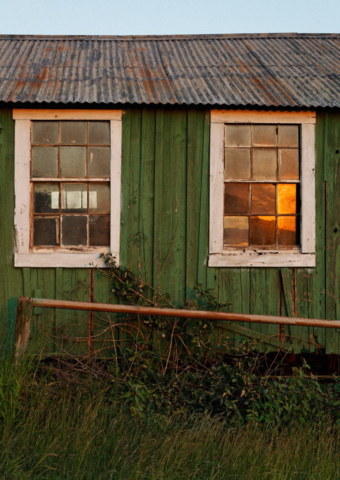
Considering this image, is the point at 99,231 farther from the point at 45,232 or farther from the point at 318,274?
the point at 318,274

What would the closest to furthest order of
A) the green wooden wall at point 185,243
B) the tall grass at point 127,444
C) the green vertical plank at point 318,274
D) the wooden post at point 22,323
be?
the tall grass at point 127,444
the wooden post at point 22,323
the green wooden wall at point 185,243
the green vertical plank at point 318,274

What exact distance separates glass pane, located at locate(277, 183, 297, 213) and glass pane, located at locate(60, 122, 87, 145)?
2265mm

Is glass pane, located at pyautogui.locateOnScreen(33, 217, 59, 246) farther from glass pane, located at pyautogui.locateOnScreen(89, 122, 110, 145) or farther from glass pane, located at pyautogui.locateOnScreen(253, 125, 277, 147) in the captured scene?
glass pane, located at pyautogui.locateOnScreen(253, 125, 277, 147)

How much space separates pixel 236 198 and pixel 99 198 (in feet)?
5.06

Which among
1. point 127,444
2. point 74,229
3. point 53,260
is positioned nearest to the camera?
point 127,444

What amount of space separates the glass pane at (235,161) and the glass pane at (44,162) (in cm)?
191

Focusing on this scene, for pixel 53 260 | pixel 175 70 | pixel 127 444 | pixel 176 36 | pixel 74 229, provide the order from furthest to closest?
1. pixel 176 36
2. pixel 175 70
3. pixel 74 229
4. pixel 53 260
5. pixel 127 444

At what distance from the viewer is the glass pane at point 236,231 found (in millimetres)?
4688

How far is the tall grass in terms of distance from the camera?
2725mm

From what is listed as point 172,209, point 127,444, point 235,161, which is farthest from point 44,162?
point 127,444

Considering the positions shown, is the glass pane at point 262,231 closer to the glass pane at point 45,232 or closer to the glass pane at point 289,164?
the glass pane at point 289,164

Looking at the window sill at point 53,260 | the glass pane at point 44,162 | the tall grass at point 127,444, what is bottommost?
the tall grass at point 127,444

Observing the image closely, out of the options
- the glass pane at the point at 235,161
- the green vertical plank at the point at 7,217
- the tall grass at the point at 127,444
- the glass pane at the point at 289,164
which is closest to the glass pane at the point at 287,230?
the glass pane at the point at 289,164

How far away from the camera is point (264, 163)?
4.70 meters
